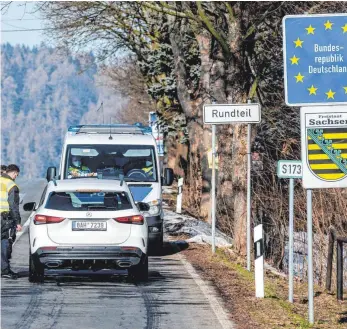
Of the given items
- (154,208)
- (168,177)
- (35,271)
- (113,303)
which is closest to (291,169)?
(113,303)

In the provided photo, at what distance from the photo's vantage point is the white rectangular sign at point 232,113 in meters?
18.5

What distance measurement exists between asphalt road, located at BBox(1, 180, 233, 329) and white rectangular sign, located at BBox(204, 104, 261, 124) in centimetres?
271

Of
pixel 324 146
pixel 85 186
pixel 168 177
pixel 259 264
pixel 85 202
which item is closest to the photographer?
pixel 324 146

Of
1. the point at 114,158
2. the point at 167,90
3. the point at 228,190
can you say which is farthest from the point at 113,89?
the point at 114,158

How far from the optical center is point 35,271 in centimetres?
1605

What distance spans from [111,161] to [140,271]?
556cm

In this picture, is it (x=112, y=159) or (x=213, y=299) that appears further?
(x=112, y=159)

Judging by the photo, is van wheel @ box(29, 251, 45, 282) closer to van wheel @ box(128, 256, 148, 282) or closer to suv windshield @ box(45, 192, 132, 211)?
suv windshield @ box(45, 192, 132, 211)

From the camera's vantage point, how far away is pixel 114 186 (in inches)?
646

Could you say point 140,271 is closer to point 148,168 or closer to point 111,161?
point 148,168

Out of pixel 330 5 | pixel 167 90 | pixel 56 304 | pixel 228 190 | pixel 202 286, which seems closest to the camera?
pixel 56 304

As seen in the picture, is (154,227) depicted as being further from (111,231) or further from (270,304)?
(270,304)

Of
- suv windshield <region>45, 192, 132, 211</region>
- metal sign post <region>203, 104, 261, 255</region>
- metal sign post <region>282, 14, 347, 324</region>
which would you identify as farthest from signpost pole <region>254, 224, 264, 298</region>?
metal sign post <region>203, 104, 261, 255</region>

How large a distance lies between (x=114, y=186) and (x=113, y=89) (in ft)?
209
